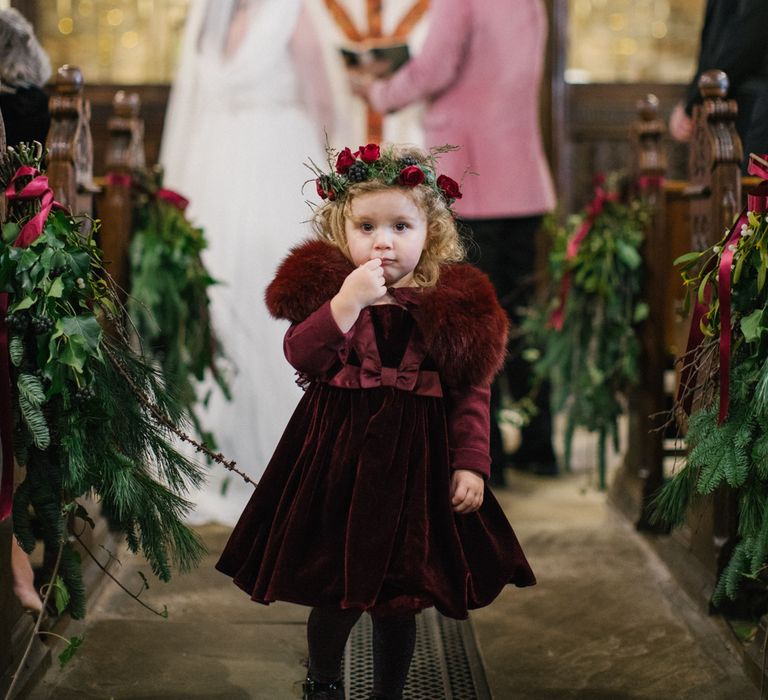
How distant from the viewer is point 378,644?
230 centimetres

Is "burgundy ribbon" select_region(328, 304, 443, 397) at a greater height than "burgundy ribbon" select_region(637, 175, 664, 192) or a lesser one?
lesser

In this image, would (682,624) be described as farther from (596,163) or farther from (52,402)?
(596,163)

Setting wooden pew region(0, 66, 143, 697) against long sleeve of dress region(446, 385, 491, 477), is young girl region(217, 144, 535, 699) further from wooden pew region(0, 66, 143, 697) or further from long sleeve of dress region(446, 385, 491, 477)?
wooden pew region(0, 66, 143, 697)

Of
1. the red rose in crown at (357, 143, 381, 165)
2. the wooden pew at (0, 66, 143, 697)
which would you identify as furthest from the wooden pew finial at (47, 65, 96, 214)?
the red rose in crown at (357, 143, 381, 165)

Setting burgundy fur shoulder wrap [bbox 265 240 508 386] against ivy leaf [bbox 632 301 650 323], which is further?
ivy leaf [bbox 632 301 650 323]

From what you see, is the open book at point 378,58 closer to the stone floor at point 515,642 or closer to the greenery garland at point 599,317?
the greenery garland at point 599,317

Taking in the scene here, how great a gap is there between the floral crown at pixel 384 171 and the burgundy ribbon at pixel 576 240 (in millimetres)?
2002

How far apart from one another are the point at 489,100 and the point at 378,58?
2.58 ft

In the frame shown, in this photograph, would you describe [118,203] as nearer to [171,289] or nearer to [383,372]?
[171,289]

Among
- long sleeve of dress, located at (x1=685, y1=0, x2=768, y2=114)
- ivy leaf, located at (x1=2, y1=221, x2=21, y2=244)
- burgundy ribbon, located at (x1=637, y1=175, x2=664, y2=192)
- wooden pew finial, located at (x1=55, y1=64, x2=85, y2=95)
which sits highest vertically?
long sleeve of dress, located at (x1=685, y1=0, x2=768, y2=114)

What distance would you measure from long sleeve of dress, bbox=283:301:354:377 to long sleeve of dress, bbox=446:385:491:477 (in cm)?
28

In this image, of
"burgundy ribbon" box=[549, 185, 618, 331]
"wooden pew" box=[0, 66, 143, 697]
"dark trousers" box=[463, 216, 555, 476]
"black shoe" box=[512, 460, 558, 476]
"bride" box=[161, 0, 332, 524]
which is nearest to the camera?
"wooden pew" box=[0, 66, 143, 697]

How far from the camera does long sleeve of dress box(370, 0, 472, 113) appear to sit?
475 cm

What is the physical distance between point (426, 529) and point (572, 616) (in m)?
1.22
